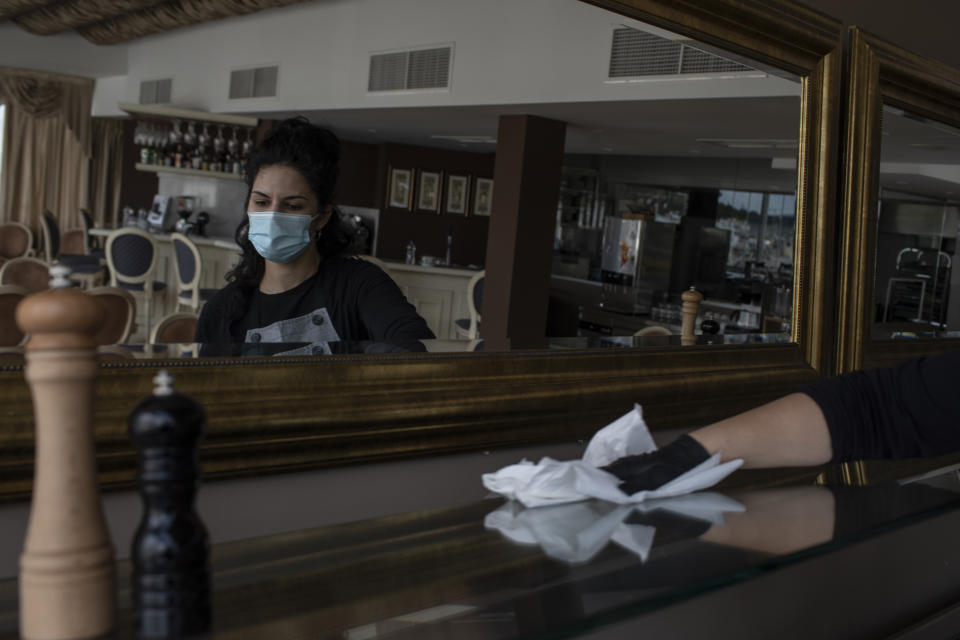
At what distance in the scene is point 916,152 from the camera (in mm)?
2201

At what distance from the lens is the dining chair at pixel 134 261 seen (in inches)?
55.9

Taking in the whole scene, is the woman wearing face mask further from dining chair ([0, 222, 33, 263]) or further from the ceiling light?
the ceiling light

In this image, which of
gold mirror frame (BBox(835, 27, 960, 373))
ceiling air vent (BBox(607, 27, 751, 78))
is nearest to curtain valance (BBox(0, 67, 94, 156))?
ceiling air vent (BBox(607, 27, 751, 78))

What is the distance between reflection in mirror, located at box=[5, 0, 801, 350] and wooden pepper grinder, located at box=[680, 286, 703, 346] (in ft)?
0.06

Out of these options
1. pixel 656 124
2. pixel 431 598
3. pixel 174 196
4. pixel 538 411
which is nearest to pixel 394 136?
pixel 656 124

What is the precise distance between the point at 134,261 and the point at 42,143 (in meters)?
0.43

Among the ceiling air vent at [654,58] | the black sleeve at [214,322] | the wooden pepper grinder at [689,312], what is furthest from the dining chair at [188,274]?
the wooden pepper grinder at [689,312]

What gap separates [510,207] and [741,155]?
755mm

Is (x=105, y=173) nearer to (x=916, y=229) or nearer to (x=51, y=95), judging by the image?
(x=51, y=95)

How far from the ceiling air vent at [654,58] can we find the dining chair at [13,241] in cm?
104

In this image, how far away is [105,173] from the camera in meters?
1.92

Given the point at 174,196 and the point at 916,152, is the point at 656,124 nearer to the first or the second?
the point at 916,152

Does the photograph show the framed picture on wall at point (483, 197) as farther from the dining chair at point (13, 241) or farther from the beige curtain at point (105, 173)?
the dining chair at point (13, 241)

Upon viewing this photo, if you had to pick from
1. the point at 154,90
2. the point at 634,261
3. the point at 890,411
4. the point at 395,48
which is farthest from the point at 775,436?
the point at 154,90
